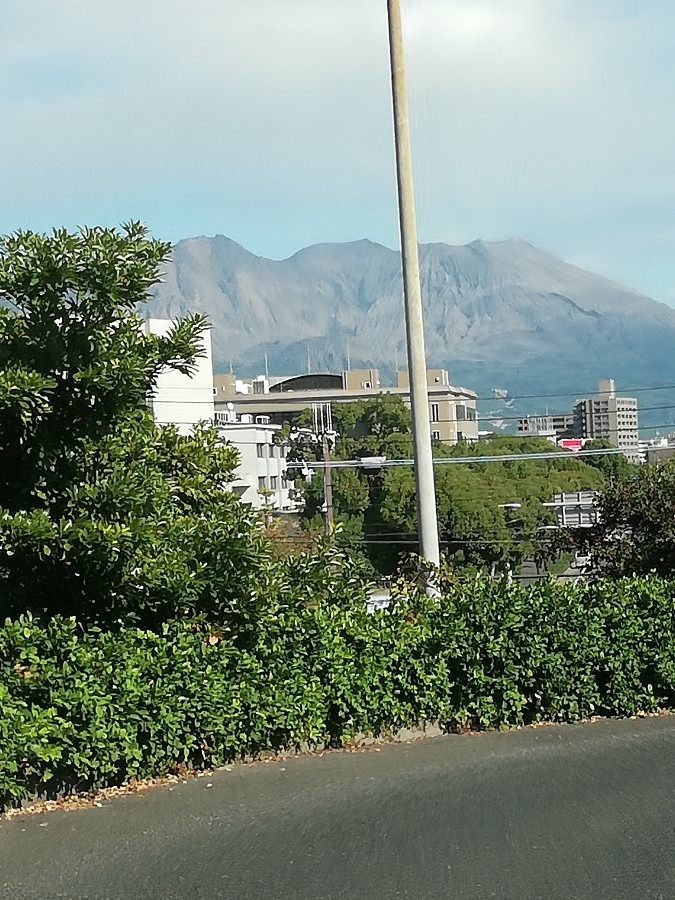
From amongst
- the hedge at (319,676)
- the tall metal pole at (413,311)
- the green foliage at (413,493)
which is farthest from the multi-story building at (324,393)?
the hedge at (319,676)

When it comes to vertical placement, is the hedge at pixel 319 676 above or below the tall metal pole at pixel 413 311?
below

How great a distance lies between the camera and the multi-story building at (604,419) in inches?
3576

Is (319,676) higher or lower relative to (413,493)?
lower

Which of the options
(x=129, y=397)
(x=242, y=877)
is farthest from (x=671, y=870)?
(x=129, y=397)

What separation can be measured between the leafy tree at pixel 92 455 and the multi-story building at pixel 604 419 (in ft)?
253

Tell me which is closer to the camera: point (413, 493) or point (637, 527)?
point (637, 527)

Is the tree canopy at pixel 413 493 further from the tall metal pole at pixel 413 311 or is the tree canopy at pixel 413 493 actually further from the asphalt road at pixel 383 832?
the asphalt road at pixel 383 832

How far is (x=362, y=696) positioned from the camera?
10.6 m

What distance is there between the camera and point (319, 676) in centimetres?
1044

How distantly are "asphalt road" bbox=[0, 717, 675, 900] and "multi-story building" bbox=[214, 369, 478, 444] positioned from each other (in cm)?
10333

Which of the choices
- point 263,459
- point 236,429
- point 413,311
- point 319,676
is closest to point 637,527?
point 413,311

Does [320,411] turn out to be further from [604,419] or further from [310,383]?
[310,383]

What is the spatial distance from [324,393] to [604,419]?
4301 cm

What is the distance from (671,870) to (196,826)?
10.7ft
